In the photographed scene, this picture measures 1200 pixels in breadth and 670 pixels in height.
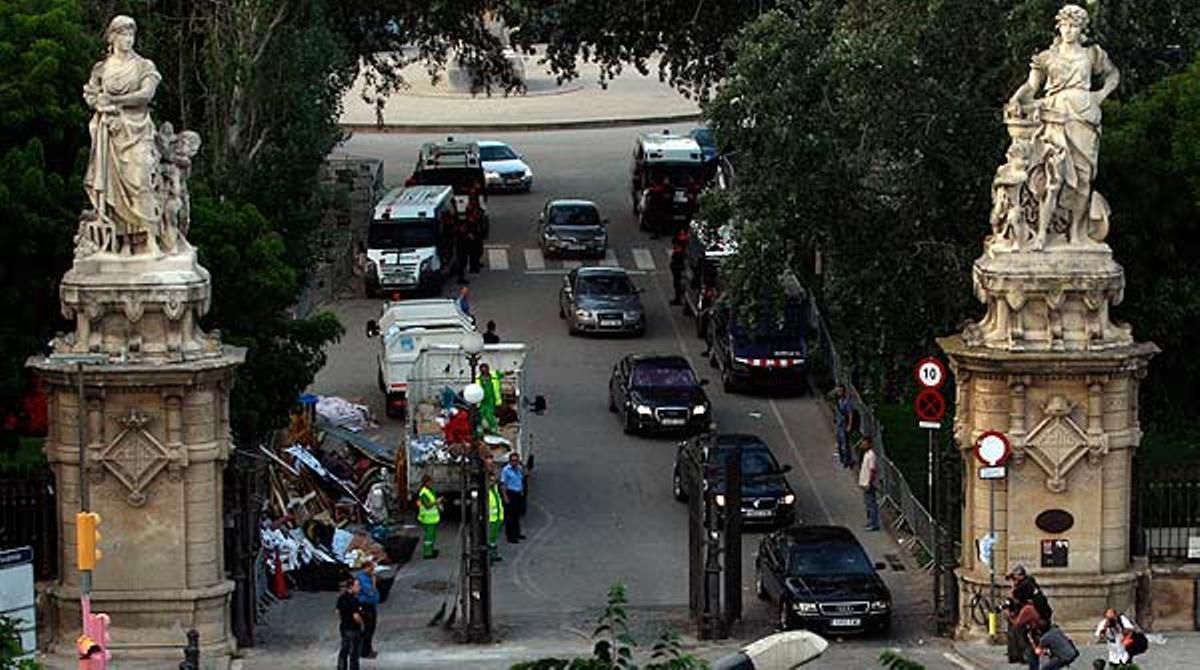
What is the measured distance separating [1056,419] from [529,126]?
56.9m

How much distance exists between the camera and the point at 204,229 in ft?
160

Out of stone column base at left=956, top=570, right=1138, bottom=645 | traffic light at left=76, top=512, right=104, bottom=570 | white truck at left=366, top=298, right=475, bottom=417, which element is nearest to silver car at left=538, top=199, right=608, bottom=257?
white truck at left=366, top=298, right=475, bottom=417

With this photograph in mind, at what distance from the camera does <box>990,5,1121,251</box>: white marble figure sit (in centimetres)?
4256

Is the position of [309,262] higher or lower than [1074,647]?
higher

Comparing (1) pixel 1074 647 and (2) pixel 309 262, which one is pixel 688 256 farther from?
(1) pixel 1074 647

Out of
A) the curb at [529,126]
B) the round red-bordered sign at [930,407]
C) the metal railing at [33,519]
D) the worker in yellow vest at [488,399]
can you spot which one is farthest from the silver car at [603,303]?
the curb at [529,126]

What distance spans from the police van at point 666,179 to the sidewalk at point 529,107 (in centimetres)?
1662

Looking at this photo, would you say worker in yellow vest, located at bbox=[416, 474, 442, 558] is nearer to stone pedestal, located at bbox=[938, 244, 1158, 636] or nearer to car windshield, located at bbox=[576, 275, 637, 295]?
stone pedestal, located at bbox=[938, 244, 1158, 636]

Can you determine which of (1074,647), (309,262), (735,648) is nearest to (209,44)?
(309,262)

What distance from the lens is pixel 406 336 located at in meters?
58.4

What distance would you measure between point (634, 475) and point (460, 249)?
54.3 feet

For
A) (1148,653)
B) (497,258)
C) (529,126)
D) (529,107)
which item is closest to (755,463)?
(1148,653)

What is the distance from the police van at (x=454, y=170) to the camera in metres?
77.4

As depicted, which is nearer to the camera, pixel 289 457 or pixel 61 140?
pixel 61 140
